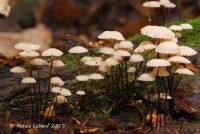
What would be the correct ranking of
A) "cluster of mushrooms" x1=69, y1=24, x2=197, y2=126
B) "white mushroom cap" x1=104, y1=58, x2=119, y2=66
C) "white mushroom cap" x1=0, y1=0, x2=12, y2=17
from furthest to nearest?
"white mushroom cap" x1=0, y1=0, x2=12, y2=17
"white mushroom cap" x1=104, y1=58, x2=119, y2=66
"cluster of mushrooms" x1=69, y1=24, x2=197, y2=126

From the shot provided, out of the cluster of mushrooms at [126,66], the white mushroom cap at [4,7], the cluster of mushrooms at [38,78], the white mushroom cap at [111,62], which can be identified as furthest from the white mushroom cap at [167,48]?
the white mushroom cap at [4,7]

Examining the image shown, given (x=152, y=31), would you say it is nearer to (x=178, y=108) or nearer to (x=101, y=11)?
(x=178, y=108)

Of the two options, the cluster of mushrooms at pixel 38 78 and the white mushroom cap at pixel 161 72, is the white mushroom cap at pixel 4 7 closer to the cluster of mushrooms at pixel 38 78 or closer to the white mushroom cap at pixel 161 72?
the cluster of mushrooms at pixel 38 78

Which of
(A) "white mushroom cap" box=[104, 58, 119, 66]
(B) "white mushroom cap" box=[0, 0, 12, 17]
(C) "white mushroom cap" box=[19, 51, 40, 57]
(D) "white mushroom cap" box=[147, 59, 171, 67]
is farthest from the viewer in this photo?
(B) "white mushroom cap" box=[0, 0, 12, 17]

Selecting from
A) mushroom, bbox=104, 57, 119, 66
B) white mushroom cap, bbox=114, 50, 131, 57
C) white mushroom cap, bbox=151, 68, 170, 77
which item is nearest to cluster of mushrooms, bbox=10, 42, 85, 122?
mushroom, bbox=104, 57, 119, 66

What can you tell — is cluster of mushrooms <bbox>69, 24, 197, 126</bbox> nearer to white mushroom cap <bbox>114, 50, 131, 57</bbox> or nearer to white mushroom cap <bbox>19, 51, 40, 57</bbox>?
white mushroom cap <bbox>114, 50, 131, 57</bbox>

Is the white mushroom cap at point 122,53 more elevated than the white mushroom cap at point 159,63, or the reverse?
the white mushroom cap at point 122,53

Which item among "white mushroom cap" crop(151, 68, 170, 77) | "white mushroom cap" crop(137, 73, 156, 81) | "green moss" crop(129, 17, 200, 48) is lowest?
"green moss" crop(129, 17, 200, 48)

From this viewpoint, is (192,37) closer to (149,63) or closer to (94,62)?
(94,62)
